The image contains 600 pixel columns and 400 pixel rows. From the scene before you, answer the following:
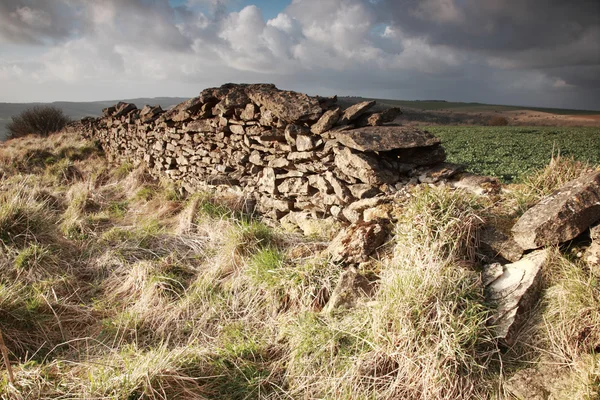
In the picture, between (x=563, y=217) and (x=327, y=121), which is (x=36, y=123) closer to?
(x=327, y=121)

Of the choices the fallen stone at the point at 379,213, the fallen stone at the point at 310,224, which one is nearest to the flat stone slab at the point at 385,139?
the fallen stone at the point at 379,213

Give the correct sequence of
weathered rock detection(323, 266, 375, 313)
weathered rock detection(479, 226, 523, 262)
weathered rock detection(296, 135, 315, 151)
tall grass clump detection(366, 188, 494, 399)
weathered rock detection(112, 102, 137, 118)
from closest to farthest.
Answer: tall grass clump detection(366, 188, 494, 399)
weathered rock detection(479, 226, 523, 262)
weathered rock detection(323, 266, 375, 313)
weathered rock detection(296, 135, 315, 151)
weathered rock detection(112, 102, 137, 118)

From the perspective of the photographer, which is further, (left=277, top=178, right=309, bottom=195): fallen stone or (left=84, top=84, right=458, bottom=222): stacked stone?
(left=277, top=178, right=309, bottom=195): fallen stone

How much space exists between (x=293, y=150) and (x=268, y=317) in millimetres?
2416

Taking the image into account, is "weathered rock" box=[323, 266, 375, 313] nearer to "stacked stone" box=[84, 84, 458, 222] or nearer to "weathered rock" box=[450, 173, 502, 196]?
"stacked stone" box=[84, 84, 458, 222]

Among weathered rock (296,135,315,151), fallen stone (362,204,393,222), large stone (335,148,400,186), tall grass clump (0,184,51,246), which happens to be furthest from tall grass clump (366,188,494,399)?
tall grass clump (0,184,51,246)

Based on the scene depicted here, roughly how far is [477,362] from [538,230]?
1091 mm

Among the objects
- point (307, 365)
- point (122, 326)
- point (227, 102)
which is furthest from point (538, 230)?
point (227, 102)

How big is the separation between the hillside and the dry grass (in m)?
0.01

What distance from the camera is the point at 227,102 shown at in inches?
216

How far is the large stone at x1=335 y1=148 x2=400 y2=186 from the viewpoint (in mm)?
Answer: 3742

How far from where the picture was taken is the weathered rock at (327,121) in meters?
4.24

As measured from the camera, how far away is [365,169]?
12.4 feet

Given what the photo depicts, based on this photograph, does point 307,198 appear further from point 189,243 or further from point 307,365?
point 307,365
